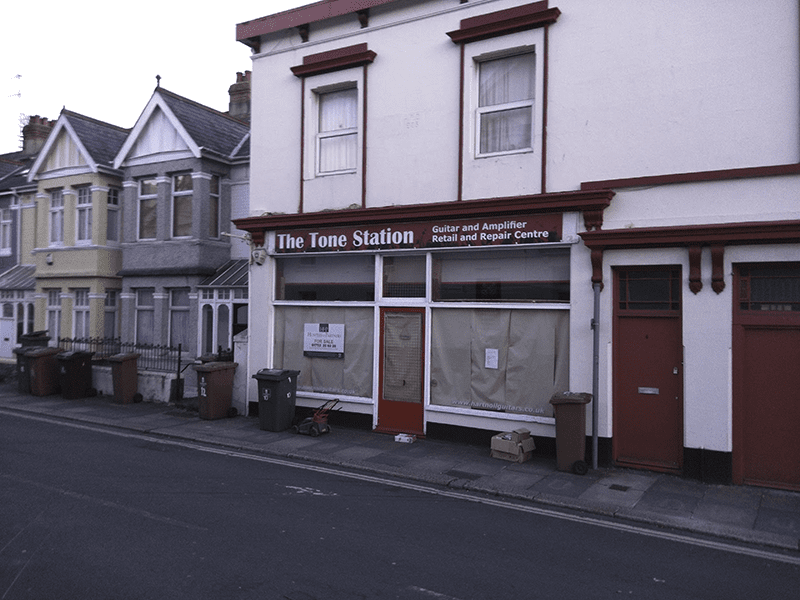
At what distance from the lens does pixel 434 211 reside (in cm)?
1182

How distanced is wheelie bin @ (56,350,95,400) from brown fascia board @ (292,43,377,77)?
375 inches

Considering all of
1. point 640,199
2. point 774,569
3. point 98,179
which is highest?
point 98,179

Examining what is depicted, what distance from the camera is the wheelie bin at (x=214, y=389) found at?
541 inches

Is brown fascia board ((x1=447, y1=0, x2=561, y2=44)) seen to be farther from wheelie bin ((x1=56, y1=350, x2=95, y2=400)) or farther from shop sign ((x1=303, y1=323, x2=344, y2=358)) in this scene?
wheelie bin ((x1=56, y1=350, x2=95, y2=400))

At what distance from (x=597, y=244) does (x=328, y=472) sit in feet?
18.3

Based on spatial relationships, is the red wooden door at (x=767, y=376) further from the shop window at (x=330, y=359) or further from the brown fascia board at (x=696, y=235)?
the shop window at (x=330, y=359)

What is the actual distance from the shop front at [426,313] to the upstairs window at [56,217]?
10119 millimetres

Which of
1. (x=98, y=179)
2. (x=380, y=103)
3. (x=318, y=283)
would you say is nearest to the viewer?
(x=380, y=103)

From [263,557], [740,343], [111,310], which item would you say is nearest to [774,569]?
[740,343]

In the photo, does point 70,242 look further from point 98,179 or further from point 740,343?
point 740,343

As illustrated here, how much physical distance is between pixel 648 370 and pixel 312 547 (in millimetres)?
6173

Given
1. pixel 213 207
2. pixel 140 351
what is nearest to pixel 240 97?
pixel 213 207

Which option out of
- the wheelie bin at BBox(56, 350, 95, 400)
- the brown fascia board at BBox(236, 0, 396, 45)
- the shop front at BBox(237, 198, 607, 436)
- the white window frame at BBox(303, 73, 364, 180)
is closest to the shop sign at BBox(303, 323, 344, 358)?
the shop front at BBox(237, 198, 607, 436)

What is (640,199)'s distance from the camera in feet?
32.7
